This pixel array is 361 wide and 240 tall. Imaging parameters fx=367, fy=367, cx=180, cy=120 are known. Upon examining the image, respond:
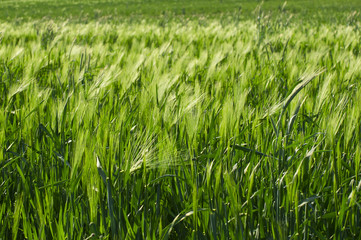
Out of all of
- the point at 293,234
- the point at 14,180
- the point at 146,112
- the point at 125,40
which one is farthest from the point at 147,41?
the point at 293,234

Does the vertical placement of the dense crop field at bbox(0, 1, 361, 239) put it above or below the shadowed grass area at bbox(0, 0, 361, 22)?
below

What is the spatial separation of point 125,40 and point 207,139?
3.29m

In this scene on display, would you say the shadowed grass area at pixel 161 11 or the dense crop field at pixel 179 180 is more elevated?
the shadowed grass area at pixel 161 11

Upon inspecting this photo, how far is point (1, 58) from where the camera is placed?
2.25 m

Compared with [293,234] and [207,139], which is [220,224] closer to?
[293,234]

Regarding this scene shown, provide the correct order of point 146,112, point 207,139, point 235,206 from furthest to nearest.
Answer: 1. point 146,112
2. point 207,139
3. point 235,206

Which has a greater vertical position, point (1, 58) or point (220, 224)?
point (1, 58)

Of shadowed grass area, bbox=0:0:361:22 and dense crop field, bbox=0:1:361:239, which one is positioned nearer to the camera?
dense crop field, bbox=0:1:361:239

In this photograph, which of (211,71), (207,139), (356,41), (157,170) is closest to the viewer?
(157,170)

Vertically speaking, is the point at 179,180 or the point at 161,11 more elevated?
the point at 161,11

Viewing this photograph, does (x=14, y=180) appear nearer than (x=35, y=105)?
Yes

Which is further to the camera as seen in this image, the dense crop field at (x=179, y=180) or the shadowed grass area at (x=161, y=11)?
the shadowed grass area at (x=161, y=11)

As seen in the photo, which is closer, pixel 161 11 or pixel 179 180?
pixel 179 180

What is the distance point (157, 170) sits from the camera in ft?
2.98
